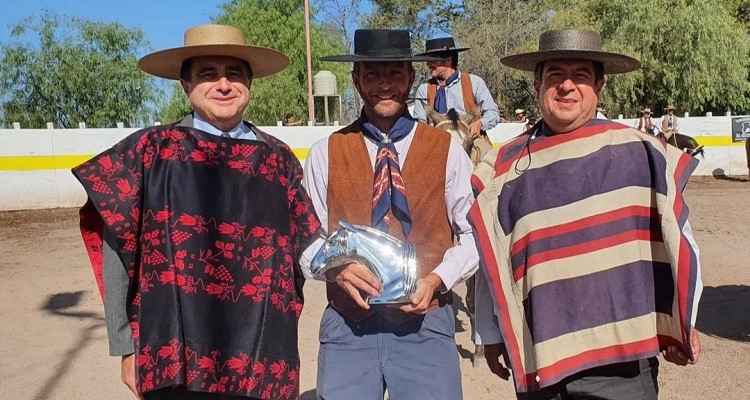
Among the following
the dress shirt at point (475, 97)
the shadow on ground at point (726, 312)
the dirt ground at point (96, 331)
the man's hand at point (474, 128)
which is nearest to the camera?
Result: the dirt ground at point (96, 331)

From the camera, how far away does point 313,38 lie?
119ft

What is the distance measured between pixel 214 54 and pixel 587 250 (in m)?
1.48

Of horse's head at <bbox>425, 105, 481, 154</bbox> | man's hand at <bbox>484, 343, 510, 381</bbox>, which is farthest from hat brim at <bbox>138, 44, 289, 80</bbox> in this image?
horse's head at <bbox>425, 105, 481, 154</bbox>

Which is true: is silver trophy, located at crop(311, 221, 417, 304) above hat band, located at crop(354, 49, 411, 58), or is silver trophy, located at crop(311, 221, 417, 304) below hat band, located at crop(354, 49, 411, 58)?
below

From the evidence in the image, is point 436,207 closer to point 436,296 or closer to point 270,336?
point 436,296

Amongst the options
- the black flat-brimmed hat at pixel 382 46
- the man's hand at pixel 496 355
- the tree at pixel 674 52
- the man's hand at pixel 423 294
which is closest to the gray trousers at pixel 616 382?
the man's hand at pixel 496 355

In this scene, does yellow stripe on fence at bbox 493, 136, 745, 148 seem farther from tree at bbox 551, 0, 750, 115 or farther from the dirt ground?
the dirt ground

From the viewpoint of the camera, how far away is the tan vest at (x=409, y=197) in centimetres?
261

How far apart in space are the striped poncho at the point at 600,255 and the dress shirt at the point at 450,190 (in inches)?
7.5

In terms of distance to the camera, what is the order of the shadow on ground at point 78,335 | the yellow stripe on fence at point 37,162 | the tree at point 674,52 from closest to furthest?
the shadow on ground at point 78,335, the yellow stripe on fence at point 37,162, the tree at point 674,52

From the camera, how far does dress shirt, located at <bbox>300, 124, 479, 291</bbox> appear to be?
2.59m

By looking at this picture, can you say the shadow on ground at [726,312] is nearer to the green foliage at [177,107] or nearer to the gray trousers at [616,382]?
the gray trousers at [616,382]

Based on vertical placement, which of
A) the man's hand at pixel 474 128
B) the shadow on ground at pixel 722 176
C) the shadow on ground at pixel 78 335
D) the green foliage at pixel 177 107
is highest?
the green foliage at pixel 177 107

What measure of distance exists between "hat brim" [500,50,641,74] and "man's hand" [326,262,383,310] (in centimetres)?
101
